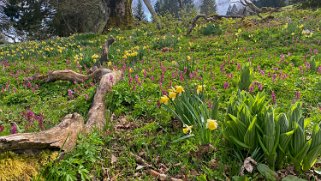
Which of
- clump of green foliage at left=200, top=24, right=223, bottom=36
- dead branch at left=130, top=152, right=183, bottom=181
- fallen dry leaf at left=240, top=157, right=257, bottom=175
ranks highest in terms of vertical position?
Answer: clump of green foliage at left=200, top=24, right=223, bottom=36

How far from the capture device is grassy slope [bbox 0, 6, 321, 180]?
289 cm

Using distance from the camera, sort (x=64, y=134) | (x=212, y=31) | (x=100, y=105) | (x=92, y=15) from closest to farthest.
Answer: (x=64, y=134)
(x=100, y=105)
(x=212, y=31)
(x=92, y=15)

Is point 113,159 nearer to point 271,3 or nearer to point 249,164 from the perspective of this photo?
point 249,164

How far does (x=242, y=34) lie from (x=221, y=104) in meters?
6.93

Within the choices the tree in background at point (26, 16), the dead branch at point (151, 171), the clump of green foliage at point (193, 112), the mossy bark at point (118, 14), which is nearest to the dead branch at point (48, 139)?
the dead branch at point (151, 171)

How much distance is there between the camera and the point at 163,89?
466 cm

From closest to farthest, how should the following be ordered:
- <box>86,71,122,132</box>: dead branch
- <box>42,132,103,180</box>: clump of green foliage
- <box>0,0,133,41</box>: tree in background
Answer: <box>42,132,103,180</box>: clump of green foliage
<box>86,71,122,132</box>: dead branch
<box>0,0,133,41</box>: tree in background

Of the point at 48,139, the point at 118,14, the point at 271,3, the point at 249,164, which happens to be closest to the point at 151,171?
the point at 249,164

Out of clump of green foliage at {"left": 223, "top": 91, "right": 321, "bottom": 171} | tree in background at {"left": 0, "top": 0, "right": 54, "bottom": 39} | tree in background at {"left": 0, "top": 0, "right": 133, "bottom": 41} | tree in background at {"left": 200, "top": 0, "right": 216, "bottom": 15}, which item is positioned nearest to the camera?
clump of green foliage at {"left": 223, "top": 91, "right": 321, "bottom": 171}

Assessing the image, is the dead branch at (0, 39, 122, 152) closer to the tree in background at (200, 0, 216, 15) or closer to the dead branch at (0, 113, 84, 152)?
the dead branch at (0, 113, 84, 152)

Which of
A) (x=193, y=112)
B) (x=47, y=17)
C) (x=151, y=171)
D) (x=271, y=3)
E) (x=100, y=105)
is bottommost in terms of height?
(x=151, y=171)

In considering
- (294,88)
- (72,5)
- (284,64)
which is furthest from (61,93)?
(72,5)

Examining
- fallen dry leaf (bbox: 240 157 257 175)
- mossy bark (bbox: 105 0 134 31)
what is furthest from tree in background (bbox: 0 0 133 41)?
fallen dry leaf (bbox: 240 157 257 175)

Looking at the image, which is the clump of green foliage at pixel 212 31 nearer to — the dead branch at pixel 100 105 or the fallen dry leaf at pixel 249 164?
the dead branch at pixel 100 105
